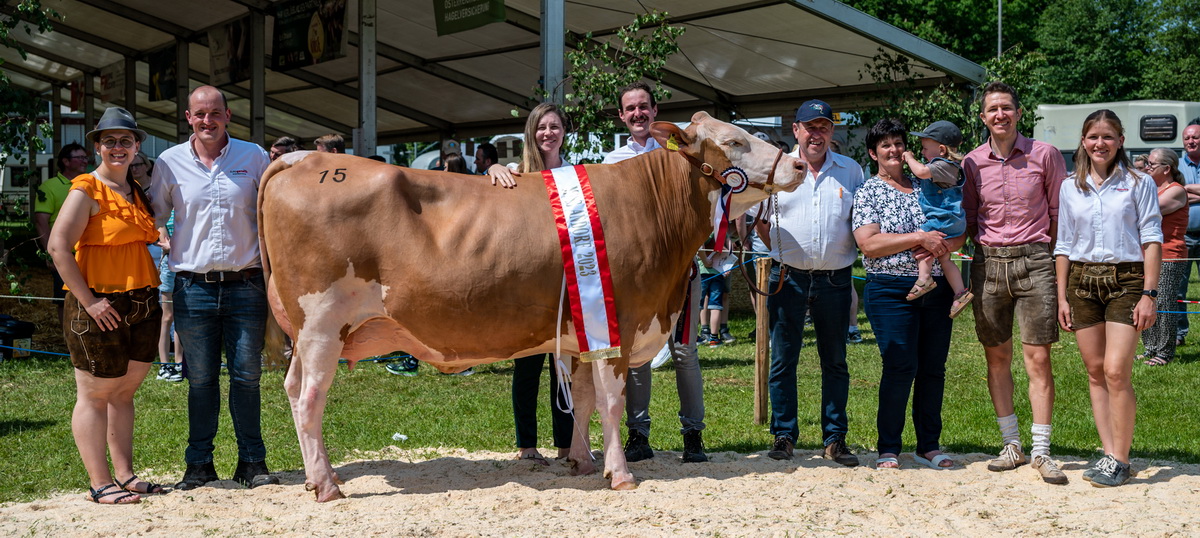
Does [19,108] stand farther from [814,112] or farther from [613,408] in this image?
[814,112]

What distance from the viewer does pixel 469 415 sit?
798 cm

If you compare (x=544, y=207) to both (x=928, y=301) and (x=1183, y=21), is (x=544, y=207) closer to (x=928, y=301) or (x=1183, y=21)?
(x=928, y=301)

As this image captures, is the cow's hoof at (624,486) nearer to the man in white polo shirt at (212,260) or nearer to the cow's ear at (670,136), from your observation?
A: the cow's ear at (670,136)

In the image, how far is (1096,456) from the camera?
645 centimetres

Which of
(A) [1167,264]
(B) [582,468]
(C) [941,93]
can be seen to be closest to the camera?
(B) [582,468]

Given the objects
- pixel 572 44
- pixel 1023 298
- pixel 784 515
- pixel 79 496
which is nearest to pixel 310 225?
pixel 79 496

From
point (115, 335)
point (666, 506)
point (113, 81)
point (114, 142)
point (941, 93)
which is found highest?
point (113, 81)

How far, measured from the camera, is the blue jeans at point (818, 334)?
5996 millimetres

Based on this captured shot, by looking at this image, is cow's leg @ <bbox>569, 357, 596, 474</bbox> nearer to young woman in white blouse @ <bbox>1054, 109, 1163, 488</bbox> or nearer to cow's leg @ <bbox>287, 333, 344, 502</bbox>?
cow's leg @ <bbox>287, 333, 344, 502</bbox>

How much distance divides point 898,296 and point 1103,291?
1.05 m

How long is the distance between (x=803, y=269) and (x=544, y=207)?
1616 mm

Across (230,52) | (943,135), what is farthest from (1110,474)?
(230,52)

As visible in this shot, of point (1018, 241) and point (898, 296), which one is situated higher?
point (1018, 241)

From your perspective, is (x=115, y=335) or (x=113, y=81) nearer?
(x=115, y=335)
